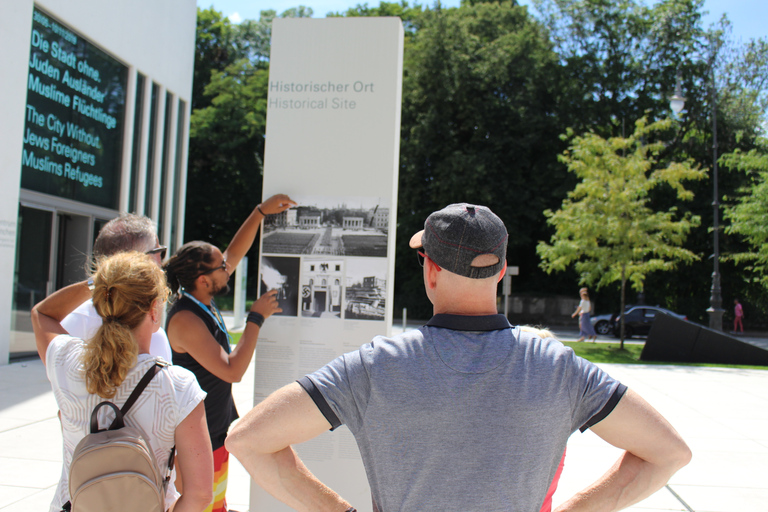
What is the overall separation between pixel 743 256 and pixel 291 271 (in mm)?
19331

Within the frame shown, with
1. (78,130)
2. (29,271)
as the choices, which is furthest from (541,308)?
(29,271)

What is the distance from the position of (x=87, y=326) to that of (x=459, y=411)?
6.06ft

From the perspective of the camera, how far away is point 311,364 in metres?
3.55

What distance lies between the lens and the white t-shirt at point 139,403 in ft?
5.97

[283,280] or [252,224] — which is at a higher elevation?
[252,224]

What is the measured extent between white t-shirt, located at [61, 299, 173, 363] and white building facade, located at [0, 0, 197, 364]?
859 centimetres

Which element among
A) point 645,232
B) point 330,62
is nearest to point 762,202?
point 645,232

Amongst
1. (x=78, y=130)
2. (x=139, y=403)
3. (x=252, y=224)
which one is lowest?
(x=139, y=403)

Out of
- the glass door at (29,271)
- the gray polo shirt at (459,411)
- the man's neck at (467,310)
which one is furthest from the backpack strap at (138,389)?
the glass door at (29,271)

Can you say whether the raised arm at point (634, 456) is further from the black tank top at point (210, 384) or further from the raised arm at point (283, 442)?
the black tank top at point (210, 384)

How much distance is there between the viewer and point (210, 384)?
278cm

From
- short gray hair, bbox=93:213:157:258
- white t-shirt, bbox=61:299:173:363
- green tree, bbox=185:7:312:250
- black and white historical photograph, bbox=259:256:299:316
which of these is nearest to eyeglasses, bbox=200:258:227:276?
short gray hair, bbox=93:213:157:258

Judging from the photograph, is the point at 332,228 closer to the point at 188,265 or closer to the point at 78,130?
the point at 188,265

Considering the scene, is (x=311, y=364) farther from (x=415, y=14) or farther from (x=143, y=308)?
(x=415, y=14)
